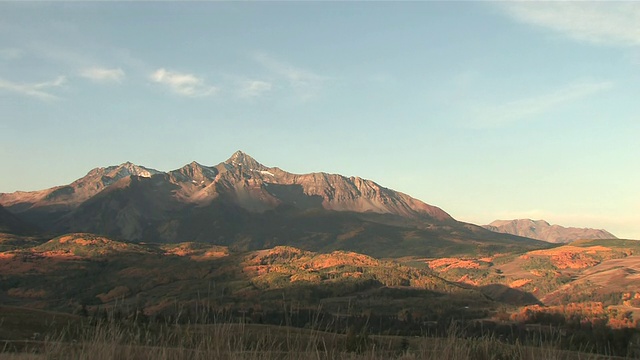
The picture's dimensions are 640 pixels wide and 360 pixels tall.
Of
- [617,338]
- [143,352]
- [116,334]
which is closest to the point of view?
[143,352]

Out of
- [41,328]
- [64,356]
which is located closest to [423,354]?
[64,356]

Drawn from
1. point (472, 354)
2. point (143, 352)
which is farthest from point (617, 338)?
point (143, 352)

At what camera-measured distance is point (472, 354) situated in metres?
16.6

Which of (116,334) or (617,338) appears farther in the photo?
(617,338)

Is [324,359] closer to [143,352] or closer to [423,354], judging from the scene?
[423,354]

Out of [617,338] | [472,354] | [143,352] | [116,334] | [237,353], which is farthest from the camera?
[617,338]

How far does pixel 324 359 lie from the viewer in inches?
558

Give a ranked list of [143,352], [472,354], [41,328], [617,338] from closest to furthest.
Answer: [143,352]
[472,354]
[41,328]
[617,338]

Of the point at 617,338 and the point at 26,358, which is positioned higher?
the point at 26,358

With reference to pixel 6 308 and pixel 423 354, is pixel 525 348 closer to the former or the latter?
pixel 423 354

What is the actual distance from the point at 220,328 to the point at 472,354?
7.41 m

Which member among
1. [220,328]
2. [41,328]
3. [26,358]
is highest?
[220,328]

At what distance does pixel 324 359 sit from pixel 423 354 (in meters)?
2.66

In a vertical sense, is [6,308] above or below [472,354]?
below
